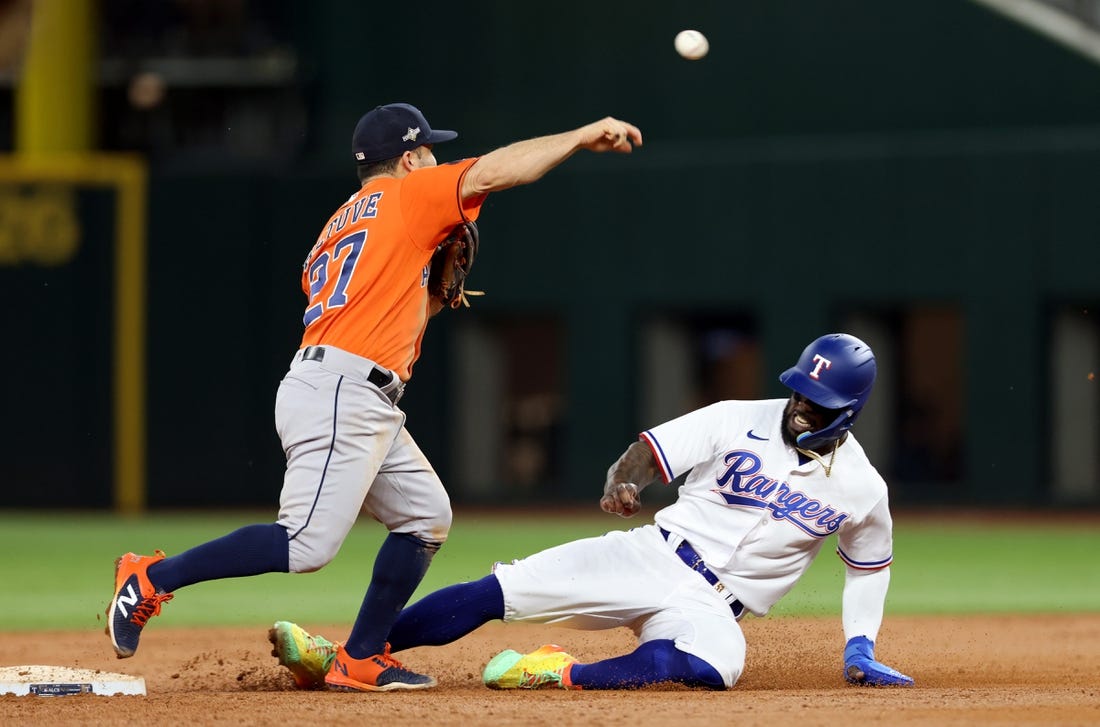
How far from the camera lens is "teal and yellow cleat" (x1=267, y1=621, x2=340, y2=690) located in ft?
16.8

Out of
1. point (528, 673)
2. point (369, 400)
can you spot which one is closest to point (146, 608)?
point (369, 400)

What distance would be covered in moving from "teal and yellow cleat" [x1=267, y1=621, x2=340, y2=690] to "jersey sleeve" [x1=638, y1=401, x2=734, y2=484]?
124cm

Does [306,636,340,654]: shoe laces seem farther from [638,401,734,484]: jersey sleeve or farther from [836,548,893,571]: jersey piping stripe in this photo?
[836,548,893,571]: jersey piping stripe

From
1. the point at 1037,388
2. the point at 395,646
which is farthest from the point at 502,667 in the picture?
the point at 1037,388

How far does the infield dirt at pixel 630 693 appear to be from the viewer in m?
4.50

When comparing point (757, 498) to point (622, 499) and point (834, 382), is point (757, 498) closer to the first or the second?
point (834, 382)

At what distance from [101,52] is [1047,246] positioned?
10.0 m

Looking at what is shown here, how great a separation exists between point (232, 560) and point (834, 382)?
1.92 m

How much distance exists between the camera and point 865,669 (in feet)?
17.4

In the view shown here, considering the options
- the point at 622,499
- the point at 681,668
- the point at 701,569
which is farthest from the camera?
the point at 701,569

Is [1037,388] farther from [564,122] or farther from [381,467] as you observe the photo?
[381,467]

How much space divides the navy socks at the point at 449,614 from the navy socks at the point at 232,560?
57cm

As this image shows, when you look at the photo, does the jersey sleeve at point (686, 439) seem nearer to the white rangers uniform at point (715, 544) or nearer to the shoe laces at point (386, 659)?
the white rangers uniform at point (715, 544)

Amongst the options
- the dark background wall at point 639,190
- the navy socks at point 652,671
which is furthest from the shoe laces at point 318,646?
the dark background wall at point 639,190
